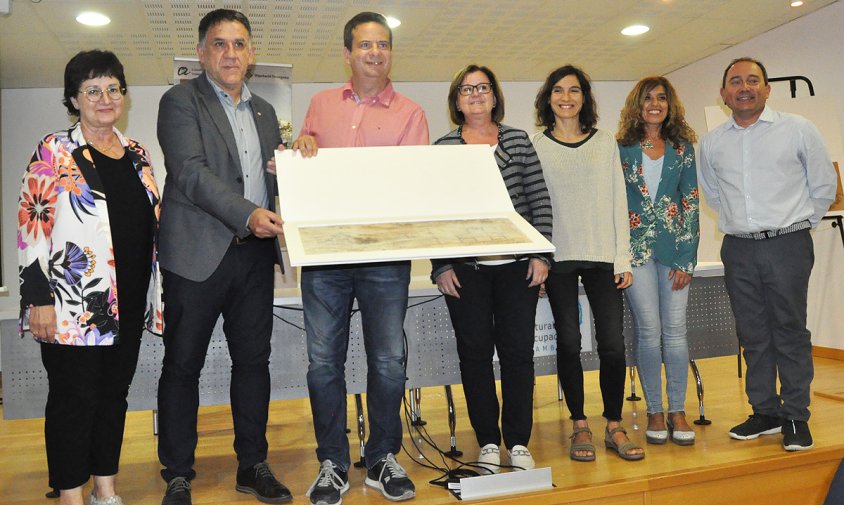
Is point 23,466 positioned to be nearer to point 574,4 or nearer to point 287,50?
point 287,50

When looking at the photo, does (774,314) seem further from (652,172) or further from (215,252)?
(215,252)

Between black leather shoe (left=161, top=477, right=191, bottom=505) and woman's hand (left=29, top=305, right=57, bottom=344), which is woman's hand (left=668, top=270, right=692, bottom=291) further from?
woman's hand (left=29, top=305, right=57, bottom=344)

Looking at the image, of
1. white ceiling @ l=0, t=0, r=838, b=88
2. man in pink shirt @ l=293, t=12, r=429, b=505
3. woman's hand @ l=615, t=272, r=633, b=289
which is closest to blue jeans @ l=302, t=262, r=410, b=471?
man in pink shirt @ l=293, t=12, r=429, b=505

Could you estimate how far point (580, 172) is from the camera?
272 centimetres

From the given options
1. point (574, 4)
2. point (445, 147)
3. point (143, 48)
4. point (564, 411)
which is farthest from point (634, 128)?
point (143, 48)

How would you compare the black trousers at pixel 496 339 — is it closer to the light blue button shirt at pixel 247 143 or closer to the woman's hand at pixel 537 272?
the woman's hand at pixel 537 272

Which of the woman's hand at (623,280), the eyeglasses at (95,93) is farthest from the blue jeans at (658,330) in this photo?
the eyeglasses at (95,93)

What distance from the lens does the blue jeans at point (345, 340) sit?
2312 mm

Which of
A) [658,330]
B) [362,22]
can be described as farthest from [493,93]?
[658,330]

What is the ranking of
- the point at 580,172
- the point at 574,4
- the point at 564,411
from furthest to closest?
the point at 574,4 → the point at 564,411 → the point at 580,172

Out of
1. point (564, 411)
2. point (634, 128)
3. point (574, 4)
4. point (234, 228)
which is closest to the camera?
point (234, 228)

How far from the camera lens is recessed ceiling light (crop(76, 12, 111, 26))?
4922mm

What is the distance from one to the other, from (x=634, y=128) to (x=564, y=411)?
1.57 meters

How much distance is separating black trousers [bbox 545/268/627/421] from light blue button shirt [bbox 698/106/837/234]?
680 millimetres
